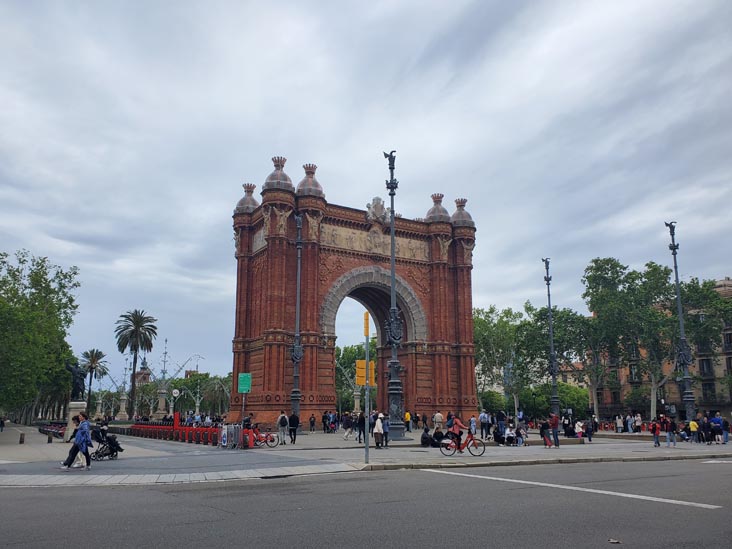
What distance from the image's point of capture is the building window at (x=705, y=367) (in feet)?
231

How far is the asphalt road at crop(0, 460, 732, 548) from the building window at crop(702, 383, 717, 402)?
62570 mm

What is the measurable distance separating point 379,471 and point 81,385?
1198 inches

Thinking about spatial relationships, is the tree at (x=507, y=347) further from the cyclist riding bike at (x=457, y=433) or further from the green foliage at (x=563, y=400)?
the cyclist riding bike at (x=457, y=433)

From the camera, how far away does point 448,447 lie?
22156 millimetres

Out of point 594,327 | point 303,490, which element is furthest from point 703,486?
point 594,327

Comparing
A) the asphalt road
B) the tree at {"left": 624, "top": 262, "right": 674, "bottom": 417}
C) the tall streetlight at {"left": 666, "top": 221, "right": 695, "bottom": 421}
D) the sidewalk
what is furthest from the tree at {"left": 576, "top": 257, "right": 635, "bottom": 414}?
the asphalt road

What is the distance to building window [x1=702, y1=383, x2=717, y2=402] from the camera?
68.8 metres

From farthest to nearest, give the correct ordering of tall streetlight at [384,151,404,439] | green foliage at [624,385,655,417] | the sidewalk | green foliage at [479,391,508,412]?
green foliage at [479,391,508,412], green foliage at [624,385,655,417], tall streetlight at [384,151,404,439], the sidewalk

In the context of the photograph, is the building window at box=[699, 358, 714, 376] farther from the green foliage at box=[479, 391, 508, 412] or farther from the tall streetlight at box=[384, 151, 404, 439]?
the tall streetlight at box=[384, 151, 404, 439]

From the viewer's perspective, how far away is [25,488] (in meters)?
13.2

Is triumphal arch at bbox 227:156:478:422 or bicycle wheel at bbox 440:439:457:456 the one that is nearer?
bicycle wheel at bbox 440:439:457:456

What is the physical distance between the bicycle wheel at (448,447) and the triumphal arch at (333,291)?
67.1 feet

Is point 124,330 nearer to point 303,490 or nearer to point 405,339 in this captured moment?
point 405,339

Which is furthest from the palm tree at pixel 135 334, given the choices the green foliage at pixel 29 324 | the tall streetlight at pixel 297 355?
the tall streetlight at pixel 297 355
